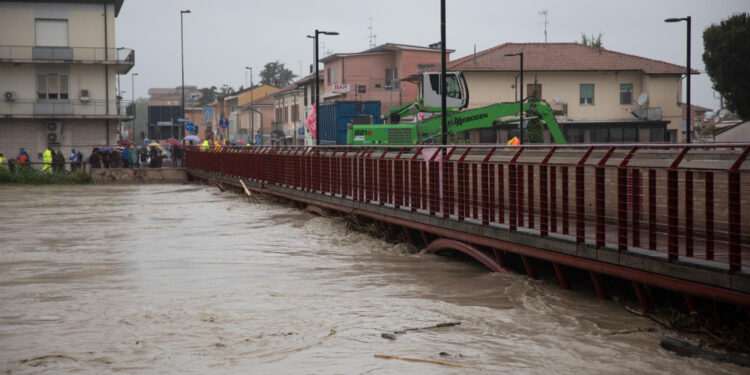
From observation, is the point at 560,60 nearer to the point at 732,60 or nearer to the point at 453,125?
the point at 732,60

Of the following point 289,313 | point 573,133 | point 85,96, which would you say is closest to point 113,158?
point 85,96

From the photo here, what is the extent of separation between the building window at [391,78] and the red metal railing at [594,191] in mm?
49373

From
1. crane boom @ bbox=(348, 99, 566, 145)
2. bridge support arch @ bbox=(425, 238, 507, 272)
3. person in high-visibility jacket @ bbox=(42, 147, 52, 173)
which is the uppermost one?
crane boom @ bbox=(348, 99, 566, 145)

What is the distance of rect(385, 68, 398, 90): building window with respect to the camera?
67.9m

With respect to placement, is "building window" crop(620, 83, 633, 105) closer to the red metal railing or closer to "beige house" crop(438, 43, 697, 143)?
"beige house" crop(438, 43, 697, 143)

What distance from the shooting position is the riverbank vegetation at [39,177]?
1519 inches

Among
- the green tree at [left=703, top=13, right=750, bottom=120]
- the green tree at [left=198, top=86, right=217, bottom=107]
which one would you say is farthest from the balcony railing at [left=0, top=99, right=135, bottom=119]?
the green tree at [left=198, top=86, right=217, bottom=107]

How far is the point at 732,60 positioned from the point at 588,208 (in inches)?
1722

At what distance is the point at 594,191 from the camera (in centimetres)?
1065

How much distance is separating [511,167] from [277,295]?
376 cm

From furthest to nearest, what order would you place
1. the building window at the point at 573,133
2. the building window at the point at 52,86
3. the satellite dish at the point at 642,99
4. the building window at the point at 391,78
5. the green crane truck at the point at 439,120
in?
the building window at the point at 391,78 < the building window at the point at 573,133 < the satellite dish at the point at 642,99 < the building window at the point at 52,86 < the green crane truck at the point at 439,120

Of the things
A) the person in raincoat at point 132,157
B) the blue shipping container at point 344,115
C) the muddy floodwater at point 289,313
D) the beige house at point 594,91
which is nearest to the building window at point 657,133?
the beige house at point 594,91

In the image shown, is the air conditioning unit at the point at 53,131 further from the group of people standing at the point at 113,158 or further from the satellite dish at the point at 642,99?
the satellite dish at the point at 642,99

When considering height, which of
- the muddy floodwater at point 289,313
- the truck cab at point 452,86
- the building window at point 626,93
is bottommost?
the muddy floodwater at point 289,313
